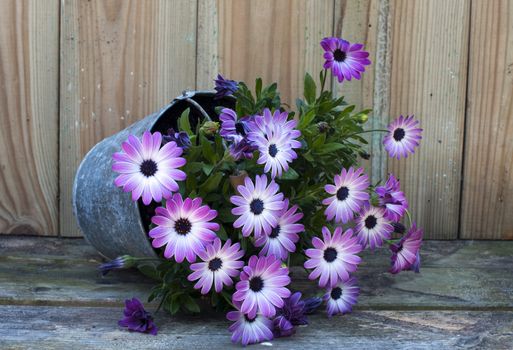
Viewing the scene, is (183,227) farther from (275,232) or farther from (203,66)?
(203,66)

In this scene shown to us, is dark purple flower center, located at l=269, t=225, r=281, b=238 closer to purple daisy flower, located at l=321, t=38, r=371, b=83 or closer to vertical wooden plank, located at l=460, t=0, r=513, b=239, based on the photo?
purple daisy flower, located at l=321, t=38, r=371, b=83

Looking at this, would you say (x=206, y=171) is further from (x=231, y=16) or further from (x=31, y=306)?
(x=231, y=16)

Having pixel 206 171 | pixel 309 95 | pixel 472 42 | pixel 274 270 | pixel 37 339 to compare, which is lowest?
pixel 37 339

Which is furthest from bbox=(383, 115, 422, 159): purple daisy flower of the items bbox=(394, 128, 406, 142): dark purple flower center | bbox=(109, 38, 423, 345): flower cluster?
bbox=(109, 38, 423, 345): flower cluster

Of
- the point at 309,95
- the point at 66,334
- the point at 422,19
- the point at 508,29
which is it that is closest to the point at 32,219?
the point at 66,334

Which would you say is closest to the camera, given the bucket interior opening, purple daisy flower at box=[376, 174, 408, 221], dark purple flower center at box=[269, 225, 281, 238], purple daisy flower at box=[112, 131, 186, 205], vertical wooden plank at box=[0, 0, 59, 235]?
purple daisy flower at box=[112, 131, 186, 205]

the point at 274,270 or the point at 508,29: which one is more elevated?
the point at 508,29

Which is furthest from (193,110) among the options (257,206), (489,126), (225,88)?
(489,126)
